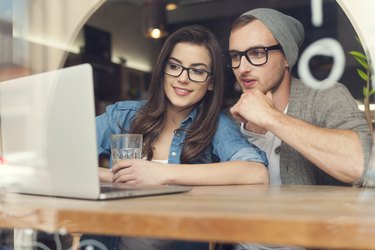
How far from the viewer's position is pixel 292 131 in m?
1.56

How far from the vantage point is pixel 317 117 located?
1.82 m

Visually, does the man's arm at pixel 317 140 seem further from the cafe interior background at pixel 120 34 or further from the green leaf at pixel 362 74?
the green leaf at pixel 362 74

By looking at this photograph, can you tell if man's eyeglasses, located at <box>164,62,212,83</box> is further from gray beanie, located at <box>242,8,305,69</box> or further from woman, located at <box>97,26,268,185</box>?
gray beanie, located at <box>242,8,305,69</box>

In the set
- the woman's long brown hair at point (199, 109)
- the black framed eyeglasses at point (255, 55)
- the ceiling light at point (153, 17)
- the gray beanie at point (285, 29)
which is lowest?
the woman's long brown hair at point (199, 109)

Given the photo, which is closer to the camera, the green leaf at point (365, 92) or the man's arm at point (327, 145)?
the man's arm at point (327, 145)

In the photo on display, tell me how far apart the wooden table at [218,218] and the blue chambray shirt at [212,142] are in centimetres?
70

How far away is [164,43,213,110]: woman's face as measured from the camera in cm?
199

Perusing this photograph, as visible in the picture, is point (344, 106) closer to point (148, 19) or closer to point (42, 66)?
point (42, 66)

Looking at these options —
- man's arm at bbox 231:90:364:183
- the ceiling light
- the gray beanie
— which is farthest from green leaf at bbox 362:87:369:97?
the ceiling light

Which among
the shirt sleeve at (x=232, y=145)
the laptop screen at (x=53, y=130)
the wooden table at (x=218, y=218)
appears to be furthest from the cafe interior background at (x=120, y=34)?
the wooden table at (x=218, y=218)

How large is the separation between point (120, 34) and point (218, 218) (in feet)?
10.1

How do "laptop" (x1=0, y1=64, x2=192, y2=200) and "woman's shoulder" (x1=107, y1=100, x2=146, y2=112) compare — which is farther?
"woman's shoulder" (x1=107, y1=100, x2=146, y2=112)

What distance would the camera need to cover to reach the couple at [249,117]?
1.51 m

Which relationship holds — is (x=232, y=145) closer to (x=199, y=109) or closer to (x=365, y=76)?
(x=199, y=109)
